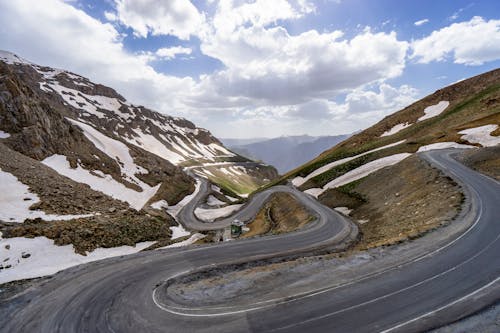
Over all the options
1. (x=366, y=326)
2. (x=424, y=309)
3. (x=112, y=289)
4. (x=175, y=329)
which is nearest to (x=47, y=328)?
(x=112, y=289)

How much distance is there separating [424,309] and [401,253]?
6.71 meters

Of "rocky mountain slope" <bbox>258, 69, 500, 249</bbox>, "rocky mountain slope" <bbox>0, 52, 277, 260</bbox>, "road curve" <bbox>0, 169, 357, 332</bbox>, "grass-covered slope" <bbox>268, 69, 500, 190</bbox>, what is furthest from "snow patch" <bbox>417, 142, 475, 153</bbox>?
"rocky mountain slope" <bbox>0, 52, 277, 260</bbox>

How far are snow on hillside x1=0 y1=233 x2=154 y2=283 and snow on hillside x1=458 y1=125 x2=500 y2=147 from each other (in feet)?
199

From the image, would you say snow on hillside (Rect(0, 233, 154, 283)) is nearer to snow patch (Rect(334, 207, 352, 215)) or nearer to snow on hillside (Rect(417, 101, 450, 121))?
snow patch (Rect(334, 207, 352, 215))

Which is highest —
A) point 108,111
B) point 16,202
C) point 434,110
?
point 108,111

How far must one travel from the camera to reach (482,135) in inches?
2015

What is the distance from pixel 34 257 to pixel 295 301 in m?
22.2

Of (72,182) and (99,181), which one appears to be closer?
(72,182)

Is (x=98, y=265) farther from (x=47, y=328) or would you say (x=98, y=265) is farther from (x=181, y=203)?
(x=181, y=203)

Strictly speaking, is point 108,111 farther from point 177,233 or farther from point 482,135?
point 482,135

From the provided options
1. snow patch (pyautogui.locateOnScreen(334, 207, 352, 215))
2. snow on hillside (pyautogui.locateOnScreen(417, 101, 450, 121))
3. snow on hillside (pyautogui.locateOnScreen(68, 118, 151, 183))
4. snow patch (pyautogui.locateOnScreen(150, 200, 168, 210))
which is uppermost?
snow on hillside (pyautogui.locateOnScreen(68, 118, 151, 183))

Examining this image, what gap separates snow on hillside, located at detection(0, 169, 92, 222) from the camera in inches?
1212

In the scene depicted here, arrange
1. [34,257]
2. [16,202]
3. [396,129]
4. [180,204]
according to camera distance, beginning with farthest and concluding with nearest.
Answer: [396,129]
[180,204]
[16,202]
[34,257]

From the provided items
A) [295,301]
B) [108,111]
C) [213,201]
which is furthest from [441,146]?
[108,111]
